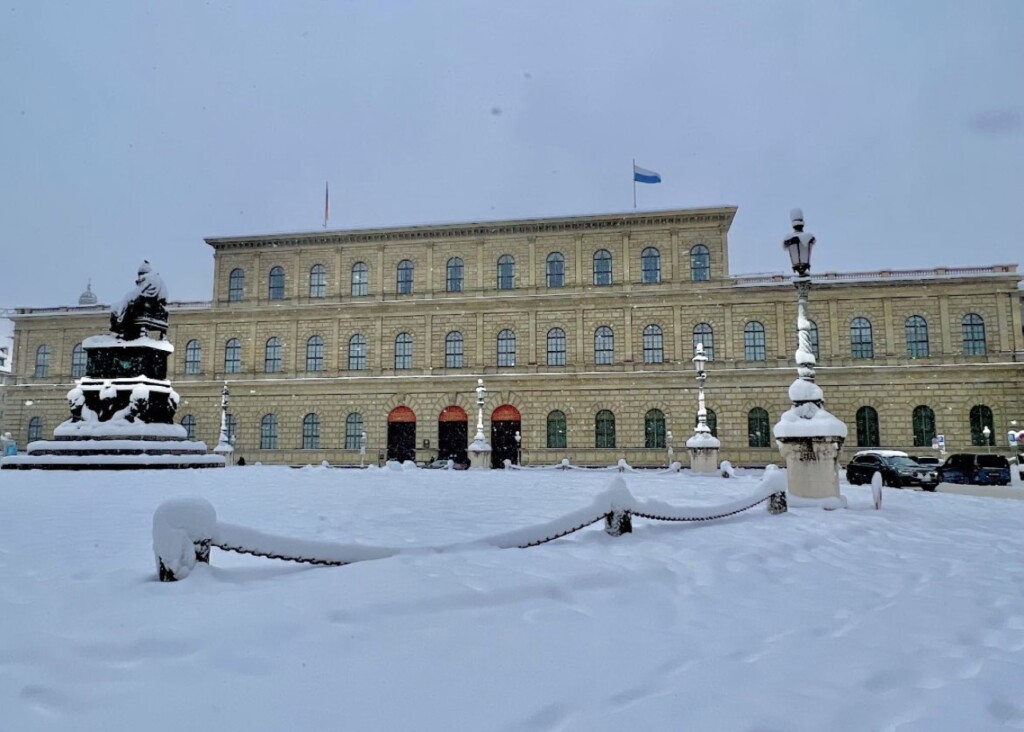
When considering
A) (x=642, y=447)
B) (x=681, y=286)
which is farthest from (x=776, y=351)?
(x=642, y=447)

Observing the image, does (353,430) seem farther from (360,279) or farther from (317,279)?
(317,279)

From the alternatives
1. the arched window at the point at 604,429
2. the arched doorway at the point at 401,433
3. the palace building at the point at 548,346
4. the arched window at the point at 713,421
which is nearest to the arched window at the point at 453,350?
the palace building at the point at 548,346

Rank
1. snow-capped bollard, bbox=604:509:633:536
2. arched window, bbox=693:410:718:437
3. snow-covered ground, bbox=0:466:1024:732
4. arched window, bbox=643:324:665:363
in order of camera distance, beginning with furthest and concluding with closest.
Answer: arched window, bbox=643:324:665:363 → arched window, bbox=693:410:718:437 → snow-capped bollard, bbox=604:509:633:536 → snow-covered ground, bbox=0:466:1024:732

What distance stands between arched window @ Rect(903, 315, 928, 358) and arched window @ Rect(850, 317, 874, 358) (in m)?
1.83

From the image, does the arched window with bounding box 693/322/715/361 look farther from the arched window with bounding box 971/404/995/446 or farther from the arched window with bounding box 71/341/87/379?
the arched window with bounding box 71/341/87/379

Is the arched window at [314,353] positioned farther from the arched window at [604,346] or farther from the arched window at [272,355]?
the arched window at [604,346]

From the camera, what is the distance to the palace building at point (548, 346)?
116 ft

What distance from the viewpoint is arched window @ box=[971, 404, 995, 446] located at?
34031mm

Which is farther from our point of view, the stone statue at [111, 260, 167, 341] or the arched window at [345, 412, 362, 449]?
the arched window at [345, 412, 362, 449]

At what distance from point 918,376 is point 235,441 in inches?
1544

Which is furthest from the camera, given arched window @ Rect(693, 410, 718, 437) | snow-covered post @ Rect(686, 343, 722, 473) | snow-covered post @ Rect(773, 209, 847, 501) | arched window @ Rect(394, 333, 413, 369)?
arched window @ Rect(394, 333, 413, 369)

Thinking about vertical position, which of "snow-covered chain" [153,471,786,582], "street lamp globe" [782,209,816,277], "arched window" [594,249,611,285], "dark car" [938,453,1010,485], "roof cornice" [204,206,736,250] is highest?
"roof cornice" [204,206,736,250]

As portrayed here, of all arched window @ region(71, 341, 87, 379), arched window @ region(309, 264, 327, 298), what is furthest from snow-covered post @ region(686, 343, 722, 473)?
arched window @ region(71, 341, 87, 379)

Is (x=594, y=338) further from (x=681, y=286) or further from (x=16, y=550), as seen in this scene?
(x=16, y=550)
